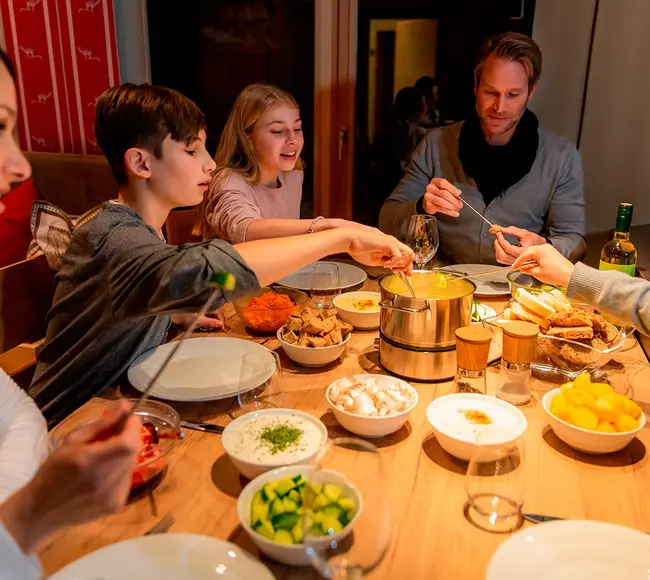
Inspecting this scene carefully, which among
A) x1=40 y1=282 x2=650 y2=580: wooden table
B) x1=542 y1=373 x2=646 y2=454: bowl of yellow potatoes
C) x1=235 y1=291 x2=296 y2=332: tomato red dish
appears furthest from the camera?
x1=235 y1=291 x2=296 y2=332: tomato red dish

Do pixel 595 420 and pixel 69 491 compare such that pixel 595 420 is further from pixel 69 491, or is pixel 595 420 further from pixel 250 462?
pixel 69 491

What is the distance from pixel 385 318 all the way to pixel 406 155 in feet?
8.12

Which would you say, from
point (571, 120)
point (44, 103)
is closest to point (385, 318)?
point (571, 120)

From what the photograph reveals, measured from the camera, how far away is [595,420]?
1.10m

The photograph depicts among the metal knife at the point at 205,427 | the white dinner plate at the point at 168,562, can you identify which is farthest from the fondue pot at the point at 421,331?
the white dinner plate at the point at 168,562

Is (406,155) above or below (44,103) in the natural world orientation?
below

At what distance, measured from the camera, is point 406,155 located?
365 cm

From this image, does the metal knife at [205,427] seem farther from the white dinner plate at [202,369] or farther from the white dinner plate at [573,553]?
the white dinner plate at [573,553]

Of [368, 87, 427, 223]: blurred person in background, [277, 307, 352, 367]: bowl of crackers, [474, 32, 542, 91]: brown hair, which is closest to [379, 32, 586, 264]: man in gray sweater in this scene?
[474, 32, 542, 91]: brown hair

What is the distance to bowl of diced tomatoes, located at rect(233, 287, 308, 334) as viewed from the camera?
1643mm

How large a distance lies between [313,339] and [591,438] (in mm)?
635

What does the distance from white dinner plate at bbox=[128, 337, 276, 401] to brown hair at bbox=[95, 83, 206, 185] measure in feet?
1.62

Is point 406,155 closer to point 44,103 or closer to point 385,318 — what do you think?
point 44,103

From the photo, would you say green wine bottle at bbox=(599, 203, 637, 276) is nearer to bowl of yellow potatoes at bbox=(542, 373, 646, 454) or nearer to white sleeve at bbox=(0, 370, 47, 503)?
bowl of yellow potatoes at bbox=(542, 373, 646, 454)
